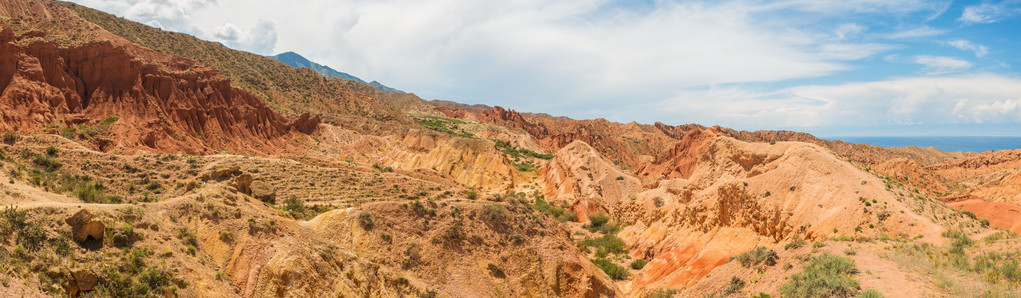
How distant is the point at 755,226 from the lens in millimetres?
26078

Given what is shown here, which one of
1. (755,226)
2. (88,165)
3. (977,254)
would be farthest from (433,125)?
(977,254)

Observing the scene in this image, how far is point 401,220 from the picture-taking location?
2155cm

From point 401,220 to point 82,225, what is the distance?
441 inches

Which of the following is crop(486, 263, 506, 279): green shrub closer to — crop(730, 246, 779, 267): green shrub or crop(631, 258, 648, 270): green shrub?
crop(730, 246, 779, 267): green shrub

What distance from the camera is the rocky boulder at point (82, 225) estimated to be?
41.3 feet

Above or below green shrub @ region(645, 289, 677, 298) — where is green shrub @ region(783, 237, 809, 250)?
above

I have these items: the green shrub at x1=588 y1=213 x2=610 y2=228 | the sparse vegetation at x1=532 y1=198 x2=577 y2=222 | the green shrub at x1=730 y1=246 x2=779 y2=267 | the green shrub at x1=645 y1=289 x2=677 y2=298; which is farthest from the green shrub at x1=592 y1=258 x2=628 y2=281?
the sparse vegetation at x1=532 y1=198 x2=577 y2=222

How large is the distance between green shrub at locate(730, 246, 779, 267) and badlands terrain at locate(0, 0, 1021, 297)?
0.08 metres

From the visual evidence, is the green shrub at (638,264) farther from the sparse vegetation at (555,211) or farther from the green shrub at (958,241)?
the green shrub at (958,241)

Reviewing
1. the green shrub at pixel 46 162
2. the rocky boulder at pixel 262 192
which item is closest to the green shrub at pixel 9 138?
the green shrub at pixel 46 162

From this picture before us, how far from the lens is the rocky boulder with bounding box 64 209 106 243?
12.6 metres

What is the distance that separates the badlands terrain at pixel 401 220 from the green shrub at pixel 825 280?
7cm

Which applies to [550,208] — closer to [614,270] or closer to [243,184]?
[614,270]

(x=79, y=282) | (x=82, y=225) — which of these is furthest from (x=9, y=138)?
(x=79, y=282)
